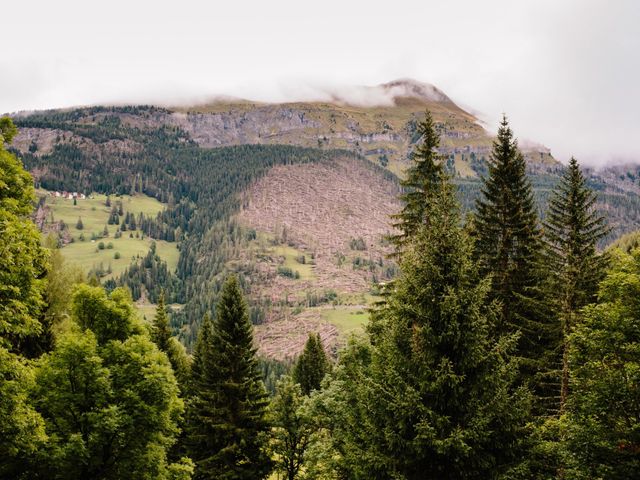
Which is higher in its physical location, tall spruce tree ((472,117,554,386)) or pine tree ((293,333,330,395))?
tall spruce tree ((472,117,554,386))

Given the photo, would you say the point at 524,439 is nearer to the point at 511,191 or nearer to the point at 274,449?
the point at 511,191

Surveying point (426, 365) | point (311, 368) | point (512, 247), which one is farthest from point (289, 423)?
point (426, 365)

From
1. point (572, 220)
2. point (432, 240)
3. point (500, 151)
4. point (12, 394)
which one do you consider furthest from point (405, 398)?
point (500, 151)

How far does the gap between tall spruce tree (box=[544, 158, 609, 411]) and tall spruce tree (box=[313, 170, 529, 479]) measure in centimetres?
940

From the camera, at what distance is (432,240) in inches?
631

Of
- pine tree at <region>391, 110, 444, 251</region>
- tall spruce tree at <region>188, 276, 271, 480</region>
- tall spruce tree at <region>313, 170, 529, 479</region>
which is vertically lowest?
tall spruce tree at <region>188, 276, 271, 480</region>

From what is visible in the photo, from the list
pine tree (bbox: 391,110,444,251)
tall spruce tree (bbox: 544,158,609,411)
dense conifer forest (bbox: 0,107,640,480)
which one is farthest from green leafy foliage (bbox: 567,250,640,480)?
pine tree (bbox: 391,110,444,251)

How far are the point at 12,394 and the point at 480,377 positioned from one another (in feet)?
47.0

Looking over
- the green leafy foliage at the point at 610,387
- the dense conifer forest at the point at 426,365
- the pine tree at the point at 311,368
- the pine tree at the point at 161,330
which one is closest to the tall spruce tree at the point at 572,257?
the dense conifer forest at the point at 426,365

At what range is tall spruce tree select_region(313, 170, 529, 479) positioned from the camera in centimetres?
1390

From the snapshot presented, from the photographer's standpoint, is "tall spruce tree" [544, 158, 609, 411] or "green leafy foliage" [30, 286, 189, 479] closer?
"green leafy foliage" [30, 286, 189, 479]

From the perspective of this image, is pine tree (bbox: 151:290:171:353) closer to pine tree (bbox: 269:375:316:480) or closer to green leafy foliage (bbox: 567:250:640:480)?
pine tree (bbox: 269:375:316:480)

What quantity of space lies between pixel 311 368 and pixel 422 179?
2083 inches

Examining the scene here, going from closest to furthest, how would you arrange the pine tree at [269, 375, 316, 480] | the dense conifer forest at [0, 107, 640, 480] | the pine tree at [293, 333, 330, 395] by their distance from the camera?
the dense conifer forest at [0, 107, 640, 480] → the pine tree at [269, 375, 316, 480] → the pine tree at [293, 333, 330, 395]
